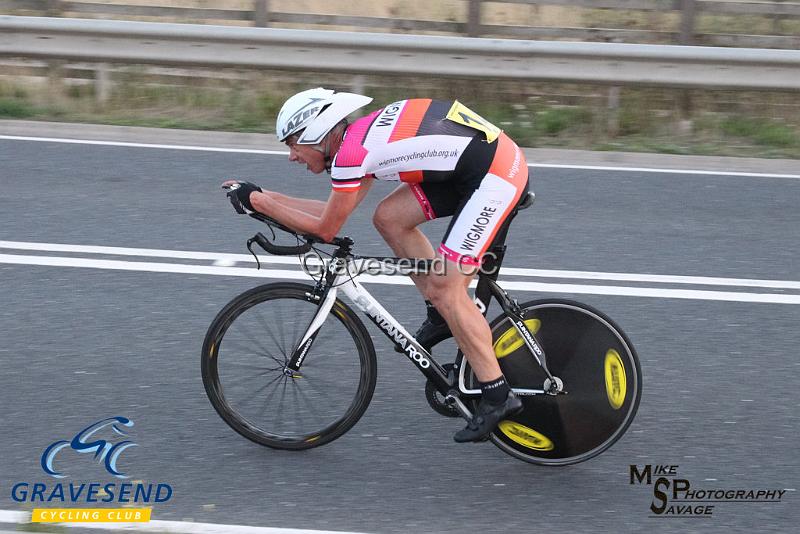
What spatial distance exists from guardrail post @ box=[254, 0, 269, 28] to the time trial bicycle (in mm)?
7501

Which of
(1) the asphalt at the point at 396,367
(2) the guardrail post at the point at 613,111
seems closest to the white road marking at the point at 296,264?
(1) the asphalt at the point at 396,367

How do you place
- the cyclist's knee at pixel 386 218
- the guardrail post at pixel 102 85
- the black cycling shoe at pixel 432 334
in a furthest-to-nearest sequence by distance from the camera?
1. the guardrail post at pixel 102 85
2. the black cycling shoe at pixel 432 334
3. the cyclist's knee at pixel 386 218

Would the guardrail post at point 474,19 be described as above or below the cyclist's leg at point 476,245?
below

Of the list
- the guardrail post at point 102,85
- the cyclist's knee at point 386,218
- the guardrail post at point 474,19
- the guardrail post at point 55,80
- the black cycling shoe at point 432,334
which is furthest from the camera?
the guardrail post at point 474,19

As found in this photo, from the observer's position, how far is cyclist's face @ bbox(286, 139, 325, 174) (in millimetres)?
4242

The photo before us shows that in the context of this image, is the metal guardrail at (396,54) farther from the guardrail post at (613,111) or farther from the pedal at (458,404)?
the pedal at (458,404)

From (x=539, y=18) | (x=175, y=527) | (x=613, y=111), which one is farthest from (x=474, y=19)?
(x=175, y=527)

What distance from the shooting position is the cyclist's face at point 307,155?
13.9ft

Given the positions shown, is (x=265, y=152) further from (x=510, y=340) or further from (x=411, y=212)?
(x=510, y=340)

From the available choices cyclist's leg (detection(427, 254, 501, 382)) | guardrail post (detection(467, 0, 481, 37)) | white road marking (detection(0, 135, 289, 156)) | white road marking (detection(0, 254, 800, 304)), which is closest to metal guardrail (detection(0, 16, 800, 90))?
guardrail post (detection(467, 0, 481, 37))

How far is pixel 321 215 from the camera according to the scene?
4.29 meters

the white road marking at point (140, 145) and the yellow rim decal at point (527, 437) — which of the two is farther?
the white road marking at point (140, 145)

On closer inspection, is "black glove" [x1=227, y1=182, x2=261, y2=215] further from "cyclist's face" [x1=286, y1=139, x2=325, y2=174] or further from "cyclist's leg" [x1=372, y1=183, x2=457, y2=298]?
"cyclist's leg" [x1=372, y1=183, x2=457, y2=298]

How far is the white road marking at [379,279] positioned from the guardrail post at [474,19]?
5556 mm
